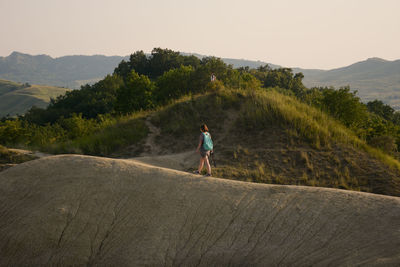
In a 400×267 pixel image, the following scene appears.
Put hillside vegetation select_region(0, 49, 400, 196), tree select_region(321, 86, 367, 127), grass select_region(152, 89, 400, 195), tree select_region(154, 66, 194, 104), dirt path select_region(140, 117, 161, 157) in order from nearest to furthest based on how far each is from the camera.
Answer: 1. grass select_region(152, 89, 400, 195)
2. hillside vegetation select_region(0, 49, 400, 196)
3. dirt path select_region(140, 117, 161, 157)
4. tree select_region(321, 86, 367, 127)
5. tree select_region(154, 66, 194, 104)

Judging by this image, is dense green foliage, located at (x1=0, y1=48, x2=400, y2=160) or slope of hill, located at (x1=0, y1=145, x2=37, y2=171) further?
dense green foliage, located at (x1=0, y1=48, x2=400, y2=160)

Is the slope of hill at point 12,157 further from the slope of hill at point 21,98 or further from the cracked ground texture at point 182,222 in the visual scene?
the slope of hill at point 21,98

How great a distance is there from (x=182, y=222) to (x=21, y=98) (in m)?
178

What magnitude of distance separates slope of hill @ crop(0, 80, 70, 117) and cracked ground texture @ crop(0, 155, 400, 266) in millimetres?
150098

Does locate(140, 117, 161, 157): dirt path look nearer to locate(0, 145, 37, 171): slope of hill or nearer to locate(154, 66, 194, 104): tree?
locate(0, 145, 37, 171): slope of hill

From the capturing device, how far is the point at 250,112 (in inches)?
652

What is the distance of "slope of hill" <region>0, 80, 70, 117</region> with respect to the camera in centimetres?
15075

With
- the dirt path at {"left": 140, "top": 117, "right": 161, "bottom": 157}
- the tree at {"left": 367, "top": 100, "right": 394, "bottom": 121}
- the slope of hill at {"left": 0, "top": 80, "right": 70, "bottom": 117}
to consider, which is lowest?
the slope of hill at {"left": 0, "top": 80, "right": 70, "bottom": 117}

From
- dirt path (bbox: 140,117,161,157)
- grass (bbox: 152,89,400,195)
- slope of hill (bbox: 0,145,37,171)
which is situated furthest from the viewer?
dirt path (bbox: 140,117,161,157)

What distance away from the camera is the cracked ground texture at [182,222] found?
6.24 meters

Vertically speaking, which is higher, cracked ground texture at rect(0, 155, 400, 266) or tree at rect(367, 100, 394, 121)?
cracked ground texture at rect(0, 155, 400, 266)

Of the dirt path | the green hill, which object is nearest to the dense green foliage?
the green hill

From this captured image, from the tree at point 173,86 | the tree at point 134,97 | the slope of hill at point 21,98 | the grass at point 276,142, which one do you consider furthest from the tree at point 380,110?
the slope of hill at point 21,98

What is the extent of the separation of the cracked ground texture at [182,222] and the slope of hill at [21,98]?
150098mm
